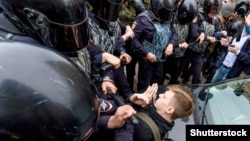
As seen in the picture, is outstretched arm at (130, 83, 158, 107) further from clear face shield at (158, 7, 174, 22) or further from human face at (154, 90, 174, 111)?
clear face shield at (158, 7, 174, 22)

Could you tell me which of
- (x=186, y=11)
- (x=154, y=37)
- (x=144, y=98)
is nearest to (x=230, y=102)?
(x=144, y=98)

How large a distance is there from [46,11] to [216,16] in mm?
3459

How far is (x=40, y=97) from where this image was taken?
1.05 meters

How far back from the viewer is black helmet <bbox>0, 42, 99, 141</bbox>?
1021mm

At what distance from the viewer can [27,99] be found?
1033mm

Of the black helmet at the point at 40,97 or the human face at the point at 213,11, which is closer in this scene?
the black helmet at the point at 40,97

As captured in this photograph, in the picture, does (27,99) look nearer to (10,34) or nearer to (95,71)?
(10,34)

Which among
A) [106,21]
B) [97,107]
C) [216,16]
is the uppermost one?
[97,107]

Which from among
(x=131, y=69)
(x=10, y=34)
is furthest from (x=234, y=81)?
(x=10, y=34)

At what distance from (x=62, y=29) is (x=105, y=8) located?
0.82m

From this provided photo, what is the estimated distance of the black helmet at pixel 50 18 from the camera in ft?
5.06

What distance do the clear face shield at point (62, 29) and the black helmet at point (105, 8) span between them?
650 millimetres

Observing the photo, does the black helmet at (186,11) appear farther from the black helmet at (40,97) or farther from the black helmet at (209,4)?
the black helmet at (40,97)

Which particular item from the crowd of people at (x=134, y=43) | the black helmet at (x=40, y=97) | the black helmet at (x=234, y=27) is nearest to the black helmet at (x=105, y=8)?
the crowd of people at (x=134, y=43)
